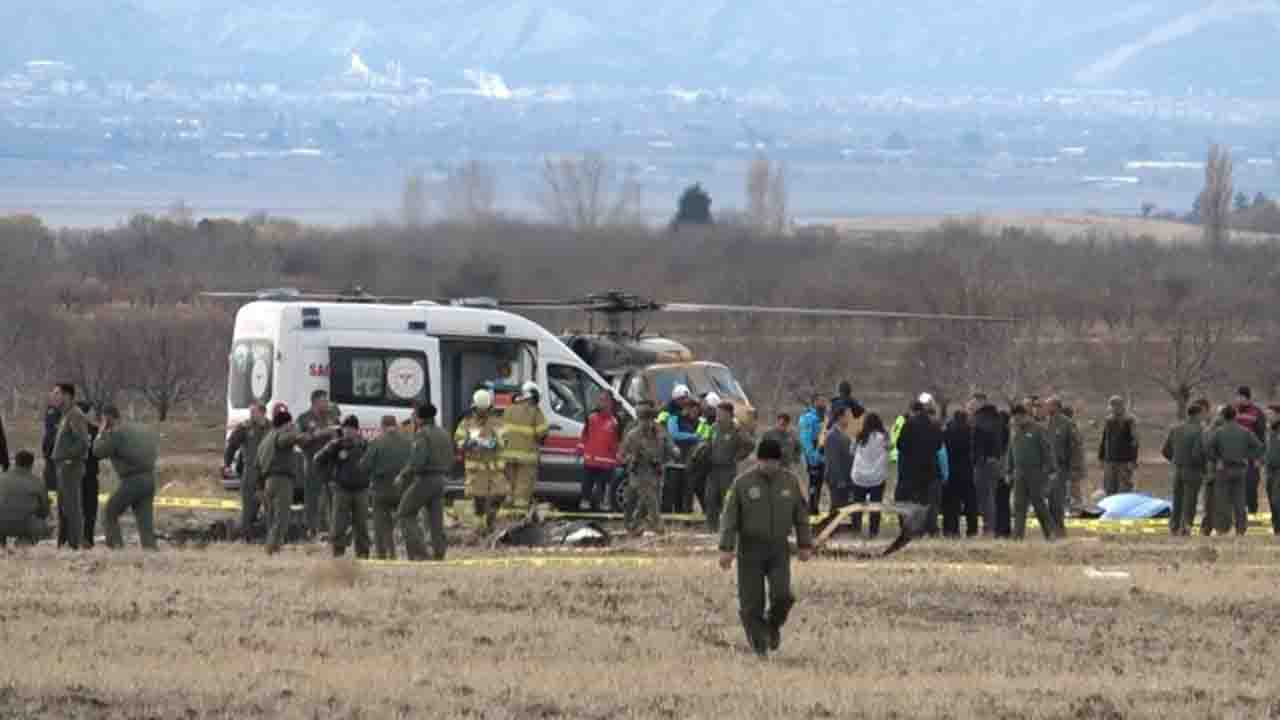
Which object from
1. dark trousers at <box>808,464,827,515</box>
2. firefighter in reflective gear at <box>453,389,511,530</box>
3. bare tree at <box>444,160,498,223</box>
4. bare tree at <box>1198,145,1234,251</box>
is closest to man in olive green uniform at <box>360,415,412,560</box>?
firefighter in reflective gear at <box>453,389,511,530</box>

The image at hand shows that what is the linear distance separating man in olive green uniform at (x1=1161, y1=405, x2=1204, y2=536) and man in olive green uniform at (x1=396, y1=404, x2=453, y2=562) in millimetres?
8378

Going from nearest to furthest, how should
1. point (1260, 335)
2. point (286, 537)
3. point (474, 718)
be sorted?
point (474, 718)
point (286, 537)
point (1260, 335)

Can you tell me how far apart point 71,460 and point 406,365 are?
5680mm

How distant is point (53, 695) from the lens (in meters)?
16.9

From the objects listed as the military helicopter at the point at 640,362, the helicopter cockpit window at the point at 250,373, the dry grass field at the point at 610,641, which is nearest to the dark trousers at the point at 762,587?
the dry grass field at the point at 610,641

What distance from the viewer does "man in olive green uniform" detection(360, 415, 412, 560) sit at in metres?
25.2

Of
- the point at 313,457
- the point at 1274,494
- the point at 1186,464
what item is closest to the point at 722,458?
the point at 313,457

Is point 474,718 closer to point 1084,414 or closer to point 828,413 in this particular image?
point 828,413

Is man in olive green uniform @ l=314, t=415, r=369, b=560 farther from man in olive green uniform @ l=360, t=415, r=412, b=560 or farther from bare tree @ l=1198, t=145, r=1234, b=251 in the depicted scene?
bare tree @ l=1198, t=145, r=1234, b=251

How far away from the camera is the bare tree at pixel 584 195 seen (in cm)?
7631

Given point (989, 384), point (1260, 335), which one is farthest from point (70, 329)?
point (1260, 335)

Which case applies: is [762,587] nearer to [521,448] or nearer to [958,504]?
[521,448]

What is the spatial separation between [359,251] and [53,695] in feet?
156

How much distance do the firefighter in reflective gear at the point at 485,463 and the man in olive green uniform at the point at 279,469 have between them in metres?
2.91
